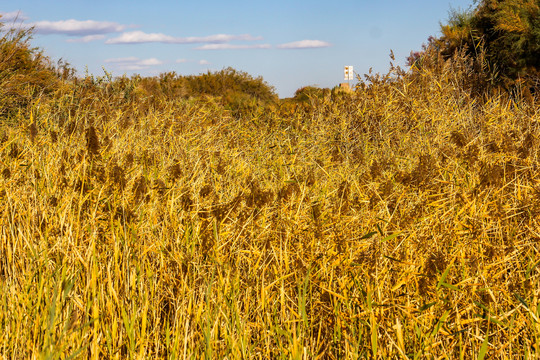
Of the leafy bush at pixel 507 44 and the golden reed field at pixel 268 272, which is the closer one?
the golden reed field at pixel 268 272

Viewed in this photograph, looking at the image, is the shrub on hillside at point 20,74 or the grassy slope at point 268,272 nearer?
the grassy slope at point 268,272

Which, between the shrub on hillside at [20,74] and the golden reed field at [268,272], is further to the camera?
the shrub on hillside at [20,74]

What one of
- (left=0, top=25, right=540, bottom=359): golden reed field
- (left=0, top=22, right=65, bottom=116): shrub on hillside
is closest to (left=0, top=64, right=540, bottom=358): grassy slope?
(left=0, top=25, right=540, bottom=359): golden reed field

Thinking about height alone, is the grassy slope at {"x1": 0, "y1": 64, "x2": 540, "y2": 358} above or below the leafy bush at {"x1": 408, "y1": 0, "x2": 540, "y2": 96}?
below

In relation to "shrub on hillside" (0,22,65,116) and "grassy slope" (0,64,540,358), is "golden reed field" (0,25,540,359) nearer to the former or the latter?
"grassy slope" (0,64,540,358)

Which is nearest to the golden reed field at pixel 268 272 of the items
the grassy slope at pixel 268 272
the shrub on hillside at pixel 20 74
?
the grassy slope at pixel 268 272

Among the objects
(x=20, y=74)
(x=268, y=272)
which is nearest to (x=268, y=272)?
(x=268, y=272)

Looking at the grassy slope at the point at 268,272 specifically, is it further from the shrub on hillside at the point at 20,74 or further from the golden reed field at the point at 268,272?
the shrub on hillside at the point at 20,74

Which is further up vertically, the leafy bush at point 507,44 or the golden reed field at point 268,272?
the leafy bush at point 507,44

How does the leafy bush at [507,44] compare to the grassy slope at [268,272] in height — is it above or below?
above

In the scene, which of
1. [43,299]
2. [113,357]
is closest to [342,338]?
[113,357]

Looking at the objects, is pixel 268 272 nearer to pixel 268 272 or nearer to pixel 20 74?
pixel 268 272

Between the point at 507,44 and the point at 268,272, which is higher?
the point at 507,44

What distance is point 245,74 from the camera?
12539mm
